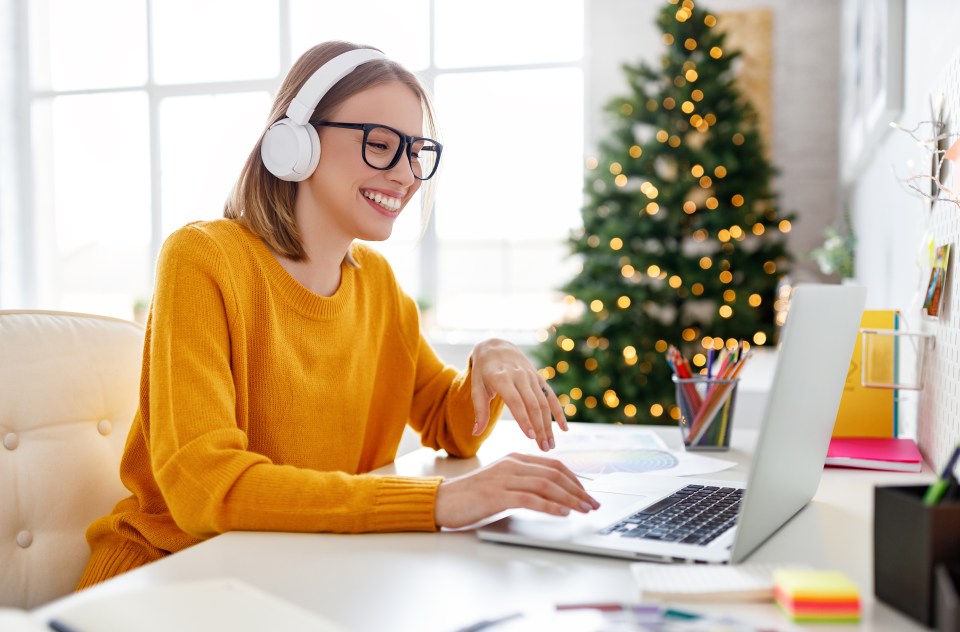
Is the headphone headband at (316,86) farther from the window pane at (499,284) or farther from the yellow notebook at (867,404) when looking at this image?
the window pane at (499,284)

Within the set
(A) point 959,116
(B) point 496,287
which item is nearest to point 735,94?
(B) point 496,287

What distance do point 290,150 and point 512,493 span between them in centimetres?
64

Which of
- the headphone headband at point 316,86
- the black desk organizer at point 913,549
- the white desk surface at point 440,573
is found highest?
the headphone headband at point 316,86

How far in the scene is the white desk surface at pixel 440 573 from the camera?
2.05 feet

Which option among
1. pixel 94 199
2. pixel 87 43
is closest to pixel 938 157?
pixel 94 199

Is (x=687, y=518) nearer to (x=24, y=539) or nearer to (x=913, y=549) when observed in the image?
(x=913, y=549)

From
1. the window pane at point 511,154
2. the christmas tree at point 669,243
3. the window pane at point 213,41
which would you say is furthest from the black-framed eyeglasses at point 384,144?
the window pane at point 213,41

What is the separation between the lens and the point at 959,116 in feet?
3.51

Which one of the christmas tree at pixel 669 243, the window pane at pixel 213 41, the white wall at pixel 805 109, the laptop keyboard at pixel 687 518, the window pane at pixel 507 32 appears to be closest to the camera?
the laptop keyboard at pixel 687 518

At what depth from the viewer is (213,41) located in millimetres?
5070

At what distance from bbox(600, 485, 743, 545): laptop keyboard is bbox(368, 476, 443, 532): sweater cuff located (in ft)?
0.58

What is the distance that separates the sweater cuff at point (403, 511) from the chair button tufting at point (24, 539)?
513 mm

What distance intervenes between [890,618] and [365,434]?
0.96 meters

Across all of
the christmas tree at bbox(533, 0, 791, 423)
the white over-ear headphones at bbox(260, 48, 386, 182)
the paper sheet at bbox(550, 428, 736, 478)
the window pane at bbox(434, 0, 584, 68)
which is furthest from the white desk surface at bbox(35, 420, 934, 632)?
the window pane at bbox(434, 0, 584, 68)
